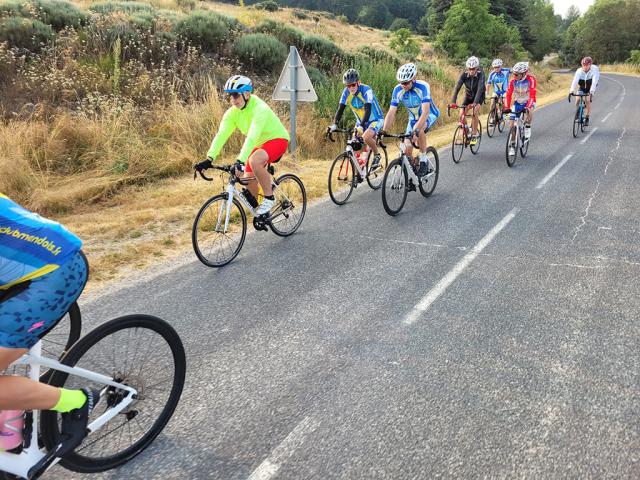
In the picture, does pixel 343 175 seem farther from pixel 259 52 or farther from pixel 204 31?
pixel 204 31

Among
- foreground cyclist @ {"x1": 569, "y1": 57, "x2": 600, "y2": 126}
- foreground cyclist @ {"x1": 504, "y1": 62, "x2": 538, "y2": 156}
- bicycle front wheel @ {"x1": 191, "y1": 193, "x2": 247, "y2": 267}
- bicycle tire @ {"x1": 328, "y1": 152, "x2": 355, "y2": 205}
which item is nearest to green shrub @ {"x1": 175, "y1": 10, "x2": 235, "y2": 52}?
bicycle tire @ {"x1": 328, "y1": 152, "x2": 355, "y2": 205}

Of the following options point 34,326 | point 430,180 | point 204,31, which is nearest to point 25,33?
point 204,31

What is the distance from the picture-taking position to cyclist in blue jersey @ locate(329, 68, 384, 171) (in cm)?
803

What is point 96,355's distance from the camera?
2.49m

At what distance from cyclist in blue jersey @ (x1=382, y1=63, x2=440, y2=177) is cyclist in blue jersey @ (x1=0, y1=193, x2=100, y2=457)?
6.06m

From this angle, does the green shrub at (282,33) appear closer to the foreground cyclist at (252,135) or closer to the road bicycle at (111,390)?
the foreground cyclist at (252,135)

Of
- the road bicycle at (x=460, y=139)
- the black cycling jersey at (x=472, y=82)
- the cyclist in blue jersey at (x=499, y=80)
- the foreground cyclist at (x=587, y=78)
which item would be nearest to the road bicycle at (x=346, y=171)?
the road bicycle at (x=460, y=139)

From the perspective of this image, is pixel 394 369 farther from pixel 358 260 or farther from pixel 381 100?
pixel 381 100

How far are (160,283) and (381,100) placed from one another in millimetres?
12021

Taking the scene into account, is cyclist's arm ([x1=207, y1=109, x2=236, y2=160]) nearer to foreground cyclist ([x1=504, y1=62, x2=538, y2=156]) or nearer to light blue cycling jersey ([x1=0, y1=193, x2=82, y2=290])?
light blue cycling jersey ([x1=0, y1=193, x2=82, y2=290])

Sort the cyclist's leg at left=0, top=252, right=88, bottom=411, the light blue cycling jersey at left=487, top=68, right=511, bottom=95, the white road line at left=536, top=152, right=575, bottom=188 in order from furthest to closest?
the light blue cycling jersey at left=487, top=68, right=511, bottom=95 < the white road line at left=536, top=152, right=575, bottom=188 < the cyclist's leg at left=0, top=252, right=88, bottom=411

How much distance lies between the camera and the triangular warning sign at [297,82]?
9.75 meters

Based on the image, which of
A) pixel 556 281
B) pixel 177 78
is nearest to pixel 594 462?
pixel 556 281

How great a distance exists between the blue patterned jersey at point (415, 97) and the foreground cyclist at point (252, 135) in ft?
9.59
